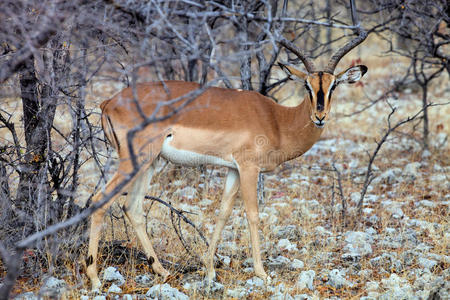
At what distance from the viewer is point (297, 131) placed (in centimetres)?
561

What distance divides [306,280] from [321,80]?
195 cm

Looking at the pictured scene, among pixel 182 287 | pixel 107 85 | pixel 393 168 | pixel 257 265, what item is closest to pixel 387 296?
pixel 257 265

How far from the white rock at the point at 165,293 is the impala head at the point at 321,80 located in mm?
2072

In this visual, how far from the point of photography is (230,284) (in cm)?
493

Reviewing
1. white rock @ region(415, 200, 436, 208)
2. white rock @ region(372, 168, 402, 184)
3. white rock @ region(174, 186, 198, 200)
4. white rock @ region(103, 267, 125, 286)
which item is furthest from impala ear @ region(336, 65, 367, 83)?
white rock @ region(372, 168, 402, 184)

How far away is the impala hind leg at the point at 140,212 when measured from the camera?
5301mm

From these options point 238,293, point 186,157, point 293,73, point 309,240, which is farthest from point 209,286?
point 293,73

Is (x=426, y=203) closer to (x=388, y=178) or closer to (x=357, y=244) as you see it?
(x=388, y=178)

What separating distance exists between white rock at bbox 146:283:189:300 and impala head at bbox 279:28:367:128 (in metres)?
2.07

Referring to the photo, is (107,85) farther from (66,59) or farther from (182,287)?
(182,287)

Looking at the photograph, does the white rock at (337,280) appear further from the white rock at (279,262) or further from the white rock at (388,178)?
the white rock at (388,178)

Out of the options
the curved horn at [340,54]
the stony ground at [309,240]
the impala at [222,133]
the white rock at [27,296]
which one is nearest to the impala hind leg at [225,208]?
the impala at [222,133]

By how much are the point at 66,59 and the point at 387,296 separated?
390cm

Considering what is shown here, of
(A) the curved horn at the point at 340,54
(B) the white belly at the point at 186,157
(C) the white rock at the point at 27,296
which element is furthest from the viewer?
(A) the curved horn at the point at 340,54
